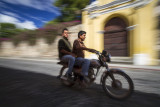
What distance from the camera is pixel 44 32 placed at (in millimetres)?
19344

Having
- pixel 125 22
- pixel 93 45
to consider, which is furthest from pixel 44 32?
pixel 125 22

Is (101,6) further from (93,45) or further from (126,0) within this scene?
(93,45)

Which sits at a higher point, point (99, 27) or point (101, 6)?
point (101, 6)

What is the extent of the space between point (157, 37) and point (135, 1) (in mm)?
3655

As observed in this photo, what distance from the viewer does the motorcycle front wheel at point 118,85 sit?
2463mm

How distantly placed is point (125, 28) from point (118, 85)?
9629mm

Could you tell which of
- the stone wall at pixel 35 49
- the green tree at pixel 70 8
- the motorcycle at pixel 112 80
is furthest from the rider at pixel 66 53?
the green tree at pixel 70 8

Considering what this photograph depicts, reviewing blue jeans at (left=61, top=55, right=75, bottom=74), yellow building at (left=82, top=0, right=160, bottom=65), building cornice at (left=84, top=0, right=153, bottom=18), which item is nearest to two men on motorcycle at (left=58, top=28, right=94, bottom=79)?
blue jeans at (left=61, top=55, right=75, bottom=74)

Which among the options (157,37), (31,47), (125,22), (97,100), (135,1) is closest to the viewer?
(97,100)

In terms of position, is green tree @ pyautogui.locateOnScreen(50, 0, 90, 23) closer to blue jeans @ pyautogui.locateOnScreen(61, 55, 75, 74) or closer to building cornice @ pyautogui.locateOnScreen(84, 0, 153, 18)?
building cornice @ pyautogui.locateOnScreen(84, 0, 153, 18)

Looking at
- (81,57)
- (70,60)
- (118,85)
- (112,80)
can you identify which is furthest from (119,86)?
(70,60)

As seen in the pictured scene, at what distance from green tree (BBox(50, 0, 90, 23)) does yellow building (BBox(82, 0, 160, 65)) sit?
997 cm

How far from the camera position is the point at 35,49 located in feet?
65.6

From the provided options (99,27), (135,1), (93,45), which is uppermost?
(135,1)
